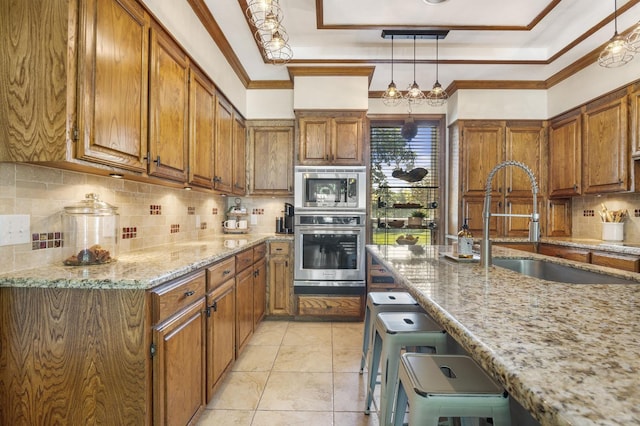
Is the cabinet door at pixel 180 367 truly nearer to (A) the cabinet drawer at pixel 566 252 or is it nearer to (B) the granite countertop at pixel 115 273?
(B) the granite countertop at pixel 115 273

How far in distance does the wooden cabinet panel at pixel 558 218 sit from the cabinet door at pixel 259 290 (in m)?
3.35

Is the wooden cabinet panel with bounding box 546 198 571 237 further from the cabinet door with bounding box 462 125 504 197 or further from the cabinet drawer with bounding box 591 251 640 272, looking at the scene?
the cabinet drawer with bounding box 591 251 640 272

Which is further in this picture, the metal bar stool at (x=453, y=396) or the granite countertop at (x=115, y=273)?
the granite countertop at (x=115, y=273)

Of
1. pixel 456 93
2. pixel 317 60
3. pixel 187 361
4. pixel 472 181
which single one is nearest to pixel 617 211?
pixel 472 181

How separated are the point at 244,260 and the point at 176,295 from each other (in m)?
1.19

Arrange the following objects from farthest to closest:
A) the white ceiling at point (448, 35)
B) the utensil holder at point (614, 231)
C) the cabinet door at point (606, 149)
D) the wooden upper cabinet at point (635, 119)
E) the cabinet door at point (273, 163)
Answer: the cabinet door at point (273, 163)
the utensil holder at point (614, 231)
the cabinet door at point (606, 149)
the wooden upper cabinet at point (635, 119)
the white ceiling at point (448, 35)

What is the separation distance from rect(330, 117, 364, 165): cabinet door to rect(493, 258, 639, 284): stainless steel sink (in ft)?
6.30

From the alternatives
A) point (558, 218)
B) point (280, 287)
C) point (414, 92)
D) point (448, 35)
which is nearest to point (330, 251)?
point (280, 287)

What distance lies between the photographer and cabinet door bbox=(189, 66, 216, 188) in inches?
93.6

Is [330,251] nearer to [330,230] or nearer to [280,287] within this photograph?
[330,230]

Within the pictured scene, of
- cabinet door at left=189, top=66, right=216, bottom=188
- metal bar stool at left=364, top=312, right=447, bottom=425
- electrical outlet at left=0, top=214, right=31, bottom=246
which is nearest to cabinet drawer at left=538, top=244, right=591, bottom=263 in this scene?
metal bar stool at left=364, top=312, right=447, bottom=425

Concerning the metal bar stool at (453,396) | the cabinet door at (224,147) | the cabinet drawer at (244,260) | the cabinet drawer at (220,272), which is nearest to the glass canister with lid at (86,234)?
the cabinet drawer at (220,272)

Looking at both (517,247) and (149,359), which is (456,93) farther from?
(149,359)

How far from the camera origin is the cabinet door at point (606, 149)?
2982 mm
